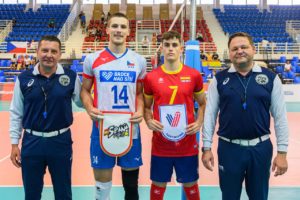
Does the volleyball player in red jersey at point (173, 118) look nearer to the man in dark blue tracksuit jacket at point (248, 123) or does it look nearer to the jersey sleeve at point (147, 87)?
the jersey sleeve at point (147, 87)

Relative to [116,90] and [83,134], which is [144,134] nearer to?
[83,134]

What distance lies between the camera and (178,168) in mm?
3217

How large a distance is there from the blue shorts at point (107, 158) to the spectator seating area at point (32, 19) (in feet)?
68.0

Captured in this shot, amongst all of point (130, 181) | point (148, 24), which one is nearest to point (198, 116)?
point (130, 181)

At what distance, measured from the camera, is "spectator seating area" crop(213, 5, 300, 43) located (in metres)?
23.9

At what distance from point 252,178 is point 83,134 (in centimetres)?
552

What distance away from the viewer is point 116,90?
3.06 m

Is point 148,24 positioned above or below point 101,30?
above

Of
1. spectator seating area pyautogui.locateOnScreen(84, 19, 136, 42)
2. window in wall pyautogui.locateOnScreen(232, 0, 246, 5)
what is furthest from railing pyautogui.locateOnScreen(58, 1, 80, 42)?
window in wall pyautogui.locateOnScreen(232, 0, 246, 5)

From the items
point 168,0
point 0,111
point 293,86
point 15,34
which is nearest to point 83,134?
point 0,111

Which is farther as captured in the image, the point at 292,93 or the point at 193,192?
the point at 292,93

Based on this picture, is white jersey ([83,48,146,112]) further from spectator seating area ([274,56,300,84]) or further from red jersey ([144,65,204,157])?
spectator seating area ([274,56,300,84])

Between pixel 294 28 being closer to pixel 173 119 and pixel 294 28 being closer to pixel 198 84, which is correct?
pixel 198 84

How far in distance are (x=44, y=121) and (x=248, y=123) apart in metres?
1.58
